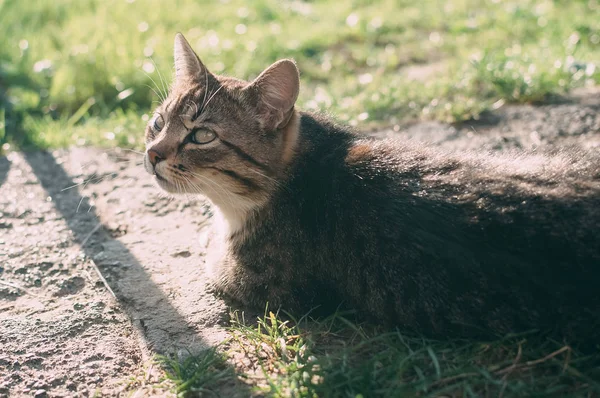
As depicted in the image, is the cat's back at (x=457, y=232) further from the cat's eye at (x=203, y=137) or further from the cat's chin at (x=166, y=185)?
the cat's chin at (x=166, y=185)

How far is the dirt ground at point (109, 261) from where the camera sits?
304cm

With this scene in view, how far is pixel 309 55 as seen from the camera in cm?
744

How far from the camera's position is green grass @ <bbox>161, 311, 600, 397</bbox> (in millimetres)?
2580

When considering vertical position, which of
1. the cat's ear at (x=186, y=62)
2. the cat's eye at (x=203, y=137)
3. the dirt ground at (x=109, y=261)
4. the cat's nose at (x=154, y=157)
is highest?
the cat's ear at (x=186, y=62)

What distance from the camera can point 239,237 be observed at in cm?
352

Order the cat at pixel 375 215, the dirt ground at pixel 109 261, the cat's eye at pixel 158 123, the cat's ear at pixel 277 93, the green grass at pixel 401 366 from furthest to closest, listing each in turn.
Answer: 1. the cat's eye at pixel 158 123
2. the cat's ear at pixel 277 93
3. the dirt ground at pixel 109 261
4. the cat at pixel 375 215
5. the green grass at pixel 401 366

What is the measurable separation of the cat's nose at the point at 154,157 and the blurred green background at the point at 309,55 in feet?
4.99

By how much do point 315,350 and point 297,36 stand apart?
17.8ft

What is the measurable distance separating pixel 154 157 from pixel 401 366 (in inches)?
65.4

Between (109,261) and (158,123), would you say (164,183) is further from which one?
(109,261)

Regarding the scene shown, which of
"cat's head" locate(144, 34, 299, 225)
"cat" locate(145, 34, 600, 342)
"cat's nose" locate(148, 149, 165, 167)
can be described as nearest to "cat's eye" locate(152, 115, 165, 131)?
"cat" locate(145, 34, 600, 342)

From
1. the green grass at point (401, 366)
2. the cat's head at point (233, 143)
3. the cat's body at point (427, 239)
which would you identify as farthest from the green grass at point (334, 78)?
the cat's head at point (233, 143)

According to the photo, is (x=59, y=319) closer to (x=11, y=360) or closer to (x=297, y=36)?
(x=11, y=360)

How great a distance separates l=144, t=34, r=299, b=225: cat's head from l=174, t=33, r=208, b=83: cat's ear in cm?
20
